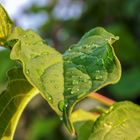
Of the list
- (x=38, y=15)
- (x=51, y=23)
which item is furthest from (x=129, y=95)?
(x=38, y=15)

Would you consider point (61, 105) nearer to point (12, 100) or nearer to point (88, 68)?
point (88, 68)

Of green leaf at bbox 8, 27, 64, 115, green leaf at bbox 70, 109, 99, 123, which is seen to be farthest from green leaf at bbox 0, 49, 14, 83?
green leaf at bbox 8, 27, 64, 115

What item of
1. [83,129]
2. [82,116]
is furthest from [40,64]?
[82,116]

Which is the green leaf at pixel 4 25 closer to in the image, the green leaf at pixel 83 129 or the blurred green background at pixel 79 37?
the green leaf at pixel 83 129

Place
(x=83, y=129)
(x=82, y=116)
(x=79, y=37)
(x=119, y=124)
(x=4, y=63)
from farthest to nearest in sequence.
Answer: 1. (x=79, y=37)
2. (x=4, y=63)
3. (x=82, y=116)
4. (x=83, y=129)
5. (x=119, y=124)

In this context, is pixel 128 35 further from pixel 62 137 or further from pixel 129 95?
pixel 62 137

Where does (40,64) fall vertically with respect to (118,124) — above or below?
above
